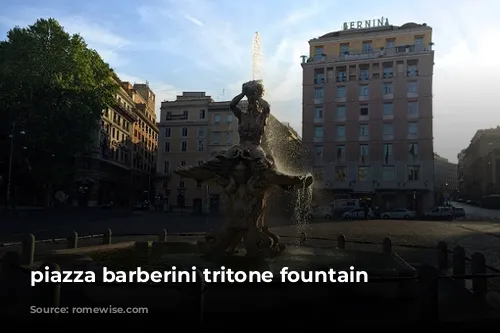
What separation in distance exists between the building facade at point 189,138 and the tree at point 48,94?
28.1 m

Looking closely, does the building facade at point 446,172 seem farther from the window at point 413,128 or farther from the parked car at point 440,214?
the parked car at point 440,214

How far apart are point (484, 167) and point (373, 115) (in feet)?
143

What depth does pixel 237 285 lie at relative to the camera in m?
6.02

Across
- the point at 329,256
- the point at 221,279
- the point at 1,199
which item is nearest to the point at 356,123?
the point at 1,199

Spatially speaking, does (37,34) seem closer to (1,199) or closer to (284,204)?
(1,199)

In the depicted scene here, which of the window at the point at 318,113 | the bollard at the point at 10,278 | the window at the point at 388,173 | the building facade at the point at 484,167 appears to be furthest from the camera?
the building facade at the point at 484,167

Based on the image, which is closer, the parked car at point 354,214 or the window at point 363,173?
the parked car at point 354,214

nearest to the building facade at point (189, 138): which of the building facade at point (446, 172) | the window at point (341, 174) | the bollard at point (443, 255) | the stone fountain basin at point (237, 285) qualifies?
the window at point (341, 174)

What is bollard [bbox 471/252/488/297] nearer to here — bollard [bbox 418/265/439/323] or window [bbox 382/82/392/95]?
bollard [bbox 418/265/439/323]

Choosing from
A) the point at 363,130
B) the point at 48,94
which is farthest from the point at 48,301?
the point at 363,130

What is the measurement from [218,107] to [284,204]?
29414 mm

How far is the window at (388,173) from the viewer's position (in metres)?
51.0

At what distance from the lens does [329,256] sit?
996 cm

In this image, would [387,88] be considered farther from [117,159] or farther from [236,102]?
[236,102]
